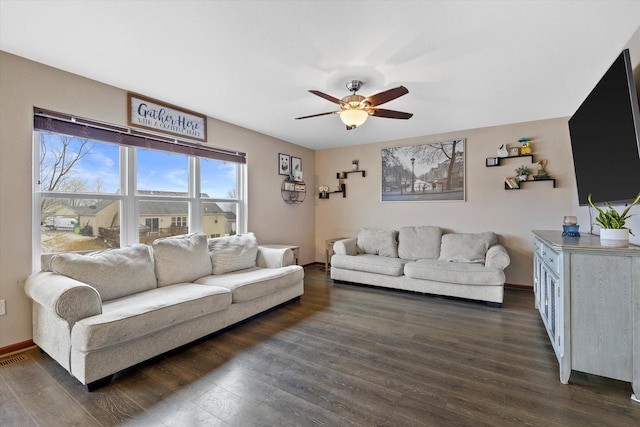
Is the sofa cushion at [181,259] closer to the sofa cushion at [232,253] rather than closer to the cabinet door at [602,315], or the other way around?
the sofa cushion at [232,253]

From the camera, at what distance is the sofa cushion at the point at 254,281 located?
2.83m

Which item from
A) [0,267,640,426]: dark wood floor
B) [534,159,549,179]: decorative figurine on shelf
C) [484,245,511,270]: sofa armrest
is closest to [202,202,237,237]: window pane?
[0,267,640,426]: dark wood floor

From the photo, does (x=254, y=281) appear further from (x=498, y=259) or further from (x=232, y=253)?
(x=498, y=259)

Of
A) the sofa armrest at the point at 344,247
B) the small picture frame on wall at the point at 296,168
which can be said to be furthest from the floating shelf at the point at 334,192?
the sofa armrest at the point at 344,247

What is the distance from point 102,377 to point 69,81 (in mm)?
2552

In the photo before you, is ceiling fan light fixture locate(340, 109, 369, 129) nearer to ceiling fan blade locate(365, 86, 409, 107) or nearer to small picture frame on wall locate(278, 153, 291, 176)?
ceiling fan blade locate(365, 86, 409, 107)

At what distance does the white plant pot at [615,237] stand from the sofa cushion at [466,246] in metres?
1.97

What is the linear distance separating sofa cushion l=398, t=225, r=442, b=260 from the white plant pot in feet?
7.93

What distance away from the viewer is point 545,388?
6.06 feet

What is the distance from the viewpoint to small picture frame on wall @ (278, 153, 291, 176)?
496 centimetres

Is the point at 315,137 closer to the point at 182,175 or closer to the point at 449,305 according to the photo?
the point at 182,175

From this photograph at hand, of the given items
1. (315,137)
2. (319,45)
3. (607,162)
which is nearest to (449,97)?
(607,162)

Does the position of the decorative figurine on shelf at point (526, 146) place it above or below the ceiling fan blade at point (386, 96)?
below

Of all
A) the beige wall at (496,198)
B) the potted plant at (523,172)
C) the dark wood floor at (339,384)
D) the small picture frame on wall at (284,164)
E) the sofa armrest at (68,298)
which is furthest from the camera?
the small picture frame on wall at (284,164)
